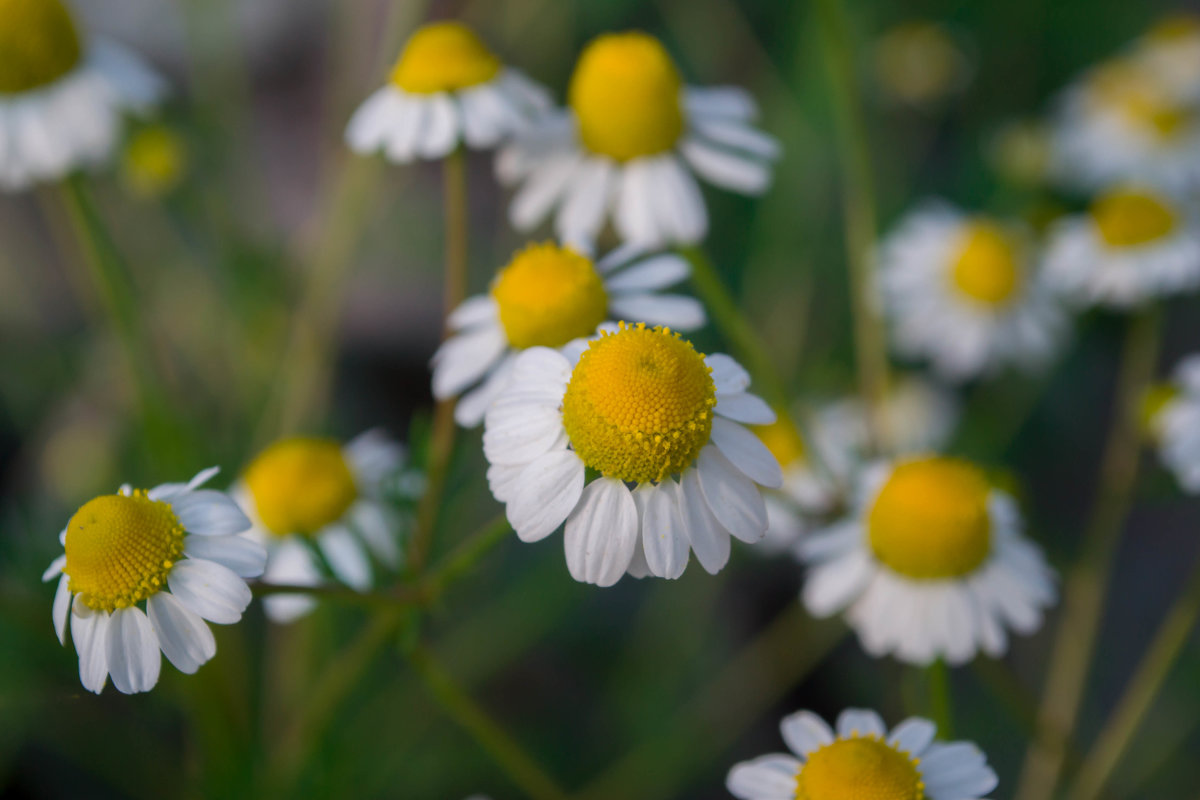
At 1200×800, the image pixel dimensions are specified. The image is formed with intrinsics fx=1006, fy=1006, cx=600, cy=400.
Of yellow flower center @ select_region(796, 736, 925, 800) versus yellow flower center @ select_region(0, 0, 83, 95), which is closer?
yellow flower center @ select_region(796, 736, 925, 800)

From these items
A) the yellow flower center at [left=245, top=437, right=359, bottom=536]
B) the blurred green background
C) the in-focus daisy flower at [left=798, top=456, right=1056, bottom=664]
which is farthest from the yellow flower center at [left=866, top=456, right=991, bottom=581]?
the yellow flower center at [left=245, top=437, right=359, bottom=536]

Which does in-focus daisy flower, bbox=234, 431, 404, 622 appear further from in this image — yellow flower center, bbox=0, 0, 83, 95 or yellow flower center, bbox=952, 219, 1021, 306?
yellow flower center, bbox=952, 219, 1021, 306

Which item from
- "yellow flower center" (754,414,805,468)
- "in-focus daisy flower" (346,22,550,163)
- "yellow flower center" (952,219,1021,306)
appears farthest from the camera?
"yellow flower center" (952,219,1021,306)

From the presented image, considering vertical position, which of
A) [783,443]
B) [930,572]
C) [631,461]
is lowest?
[783,443]

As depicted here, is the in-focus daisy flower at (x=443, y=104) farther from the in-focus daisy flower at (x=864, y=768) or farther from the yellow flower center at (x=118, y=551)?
the in-focus daisy flower at (x=864, y=768)

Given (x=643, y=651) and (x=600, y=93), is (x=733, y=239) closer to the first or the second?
(x=643, y=651)

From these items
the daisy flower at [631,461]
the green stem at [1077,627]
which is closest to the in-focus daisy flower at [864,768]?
the daisy flower at [631,461]

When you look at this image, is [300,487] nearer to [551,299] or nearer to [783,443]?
[551,299]

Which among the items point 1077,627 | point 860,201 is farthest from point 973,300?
point 1077,627
